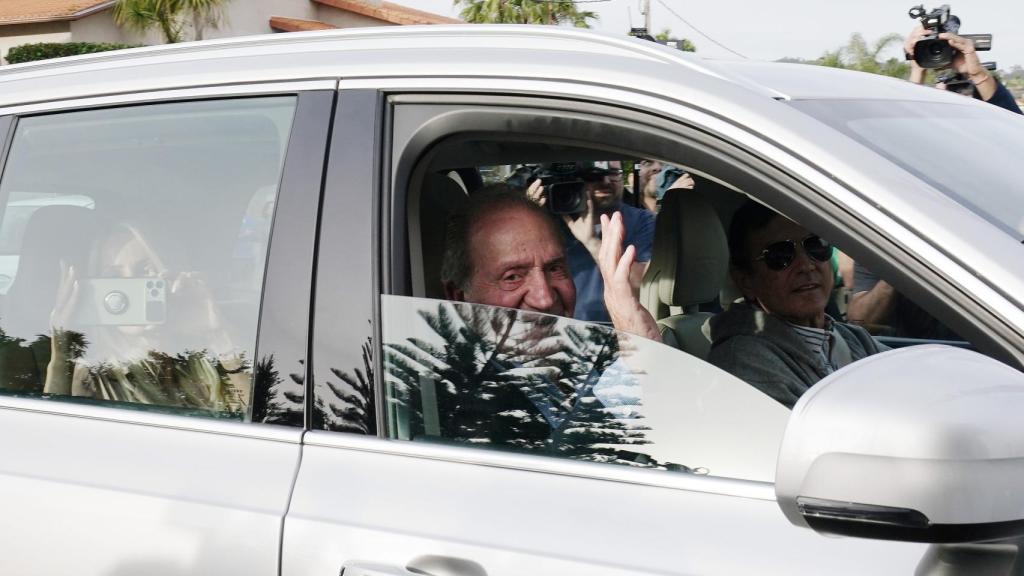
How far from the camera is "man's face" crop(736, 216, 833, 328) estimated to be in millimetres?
2318

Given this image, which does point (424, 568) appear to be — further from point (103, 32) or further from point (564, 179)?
point (103, 32)

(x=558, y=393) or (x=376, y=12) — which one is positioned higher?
(x=376, y=12)

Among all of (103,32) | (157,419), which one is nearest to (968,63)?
(157,419)

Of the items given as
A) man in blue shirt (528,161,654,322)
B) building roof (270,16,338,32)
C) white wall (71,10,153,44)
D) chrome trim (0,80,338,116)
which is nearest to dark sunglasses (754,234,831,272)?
man in blue shirt (528,161,654,322)

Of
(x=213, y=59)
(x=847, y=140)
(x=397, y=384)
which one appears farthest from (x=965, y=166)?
(x=213, y=59)

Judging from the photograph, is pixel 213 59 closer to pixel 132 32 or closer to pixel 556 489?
pixel 556 489

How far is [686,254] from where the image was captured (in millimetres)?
2471

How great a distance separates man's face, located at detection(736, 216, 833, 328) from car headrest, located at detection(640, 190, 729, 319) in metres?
0.10

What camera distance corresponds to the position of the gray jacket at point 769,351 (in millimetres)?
1824

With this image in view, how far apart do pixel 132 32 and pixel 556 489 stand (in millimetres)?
30391

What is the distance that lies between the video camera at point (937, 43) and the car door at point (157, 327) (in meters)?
3.66

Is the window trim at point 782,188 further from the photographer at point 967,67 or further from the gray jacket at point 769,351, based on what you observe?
the photographer at point 967,67

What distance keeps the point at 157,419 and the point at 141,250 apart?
34 centimetres

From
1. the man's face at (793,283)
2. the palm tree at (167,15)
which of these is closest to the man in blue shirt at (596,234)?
the man's face at (793,283)
